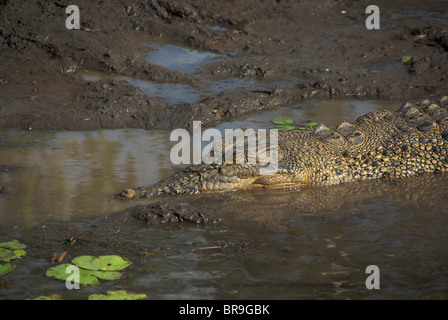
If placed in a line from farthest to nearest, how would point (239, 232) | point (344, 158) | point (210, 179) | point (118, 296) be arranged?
point (344, 158), point (210, 179), point (239, 232), point (118, 296)

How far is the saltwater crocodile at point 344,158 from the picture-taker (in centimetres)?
503

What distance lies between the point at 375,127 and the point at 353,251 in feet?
6.82

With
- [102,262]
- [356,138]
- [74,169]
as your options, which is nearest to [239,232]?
[102,262]

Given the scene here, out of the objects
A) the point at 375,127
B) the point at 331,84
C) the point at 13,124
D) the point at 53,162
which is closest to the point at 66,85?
the point at 13,124

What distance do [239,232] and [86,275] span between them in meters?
1.34

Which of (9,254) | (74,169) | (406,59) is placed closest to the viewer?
(9,254)

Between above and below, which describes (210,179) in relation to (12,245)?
above

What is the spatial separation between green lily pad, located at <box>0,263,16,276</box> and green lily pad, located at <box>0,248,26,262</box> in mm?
82

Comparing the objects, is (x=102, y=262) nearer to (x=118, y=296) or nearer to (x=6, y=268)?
(x=118, y=296)

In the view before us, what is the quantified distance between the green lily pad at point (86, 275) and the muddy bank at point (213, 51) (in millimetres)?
3421

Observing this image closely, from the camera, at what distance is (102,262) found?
144 inches

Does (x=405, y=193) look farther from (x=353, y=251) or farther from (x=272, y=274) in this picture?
(x=272, y=274)

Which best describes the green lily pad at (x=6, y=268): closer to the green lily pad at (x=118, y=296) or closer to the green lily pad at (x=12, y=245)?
the green lily pad at (x=12, y=245)

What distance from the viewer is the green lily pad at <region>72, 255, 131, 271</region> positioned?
3587 millimetres
